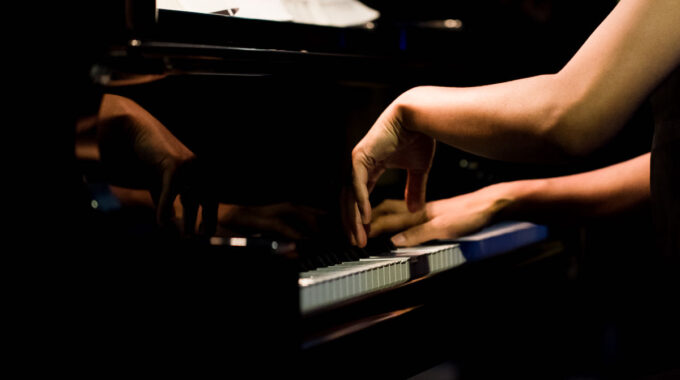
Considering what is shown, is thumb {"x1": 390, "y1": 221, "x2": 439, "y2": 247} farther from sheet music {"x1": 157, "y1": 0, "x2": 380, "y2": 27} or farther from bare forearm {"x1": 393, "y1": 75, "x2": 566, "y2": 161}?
sheet music {"x1": 157, "y1": 0, "x2": 380, "y2": 27}

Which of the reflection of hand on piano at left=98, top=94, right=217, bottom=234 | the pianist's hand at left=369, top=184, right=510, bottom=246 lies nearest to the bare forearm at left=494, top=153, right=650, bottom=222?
the pianist's hand at left=369, top=184, right=510, bottom=246

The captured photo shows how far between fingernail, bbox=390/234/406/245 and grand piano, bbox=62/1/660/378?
41 mm

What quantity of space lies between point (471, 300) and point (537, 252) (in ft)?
1.11

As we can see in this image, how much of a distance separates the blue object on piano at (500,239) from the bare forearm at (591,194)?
0.11 feet

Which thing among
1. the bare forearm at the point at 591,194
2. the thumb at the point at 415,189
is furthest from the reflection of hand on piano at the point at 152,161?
the bare forearm at the point at 591,194

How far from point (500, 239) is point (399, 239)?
30 cm

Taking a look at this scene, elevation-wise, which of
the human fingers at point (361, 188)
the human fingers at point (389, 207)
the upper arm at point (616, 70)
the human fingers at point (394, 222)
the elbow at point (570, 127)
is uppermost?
the upper arm at point (616, 70)

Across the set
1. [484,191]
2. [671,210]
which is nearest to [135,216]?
[484,191]

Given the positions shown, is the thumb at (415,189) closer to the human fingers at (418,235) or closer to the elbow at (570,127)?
the human fingers at (418,235)

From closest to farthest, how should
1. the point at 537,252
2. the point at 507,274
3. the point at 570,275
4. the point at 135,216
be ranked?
the point at 135,216 → the point at 507,274 → the point at 537,252 → the point at 570,275

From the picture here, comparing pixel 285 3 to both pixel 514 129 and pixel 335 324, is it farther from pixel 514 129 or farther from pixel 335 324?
pixel 335 324

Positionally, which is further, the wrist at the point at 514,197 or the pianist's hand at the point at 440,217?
the wrist at the point at 514,197

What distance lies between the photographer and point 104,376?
1.00 m

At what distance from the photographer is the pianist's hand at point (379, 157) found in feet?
3.92
